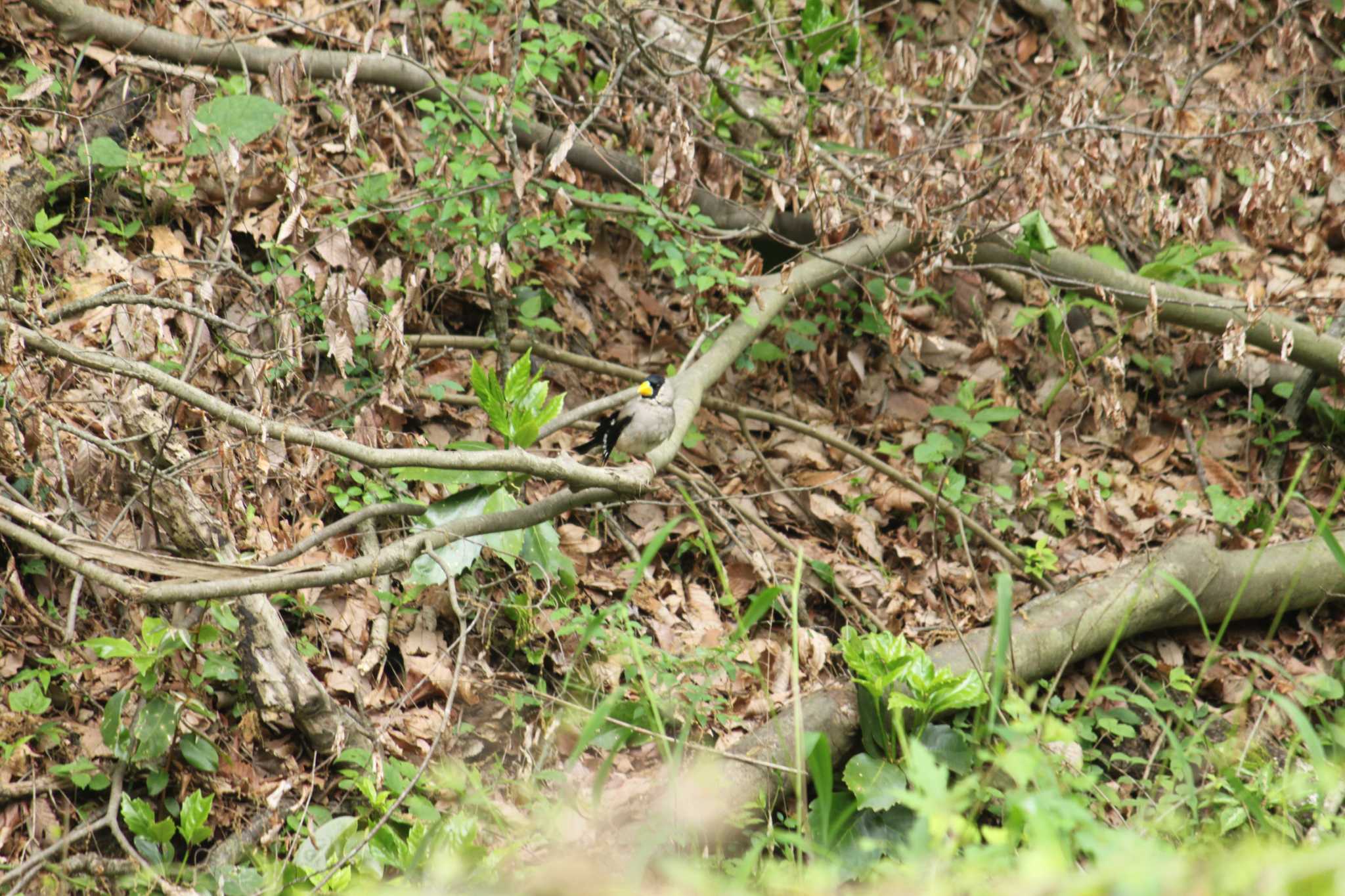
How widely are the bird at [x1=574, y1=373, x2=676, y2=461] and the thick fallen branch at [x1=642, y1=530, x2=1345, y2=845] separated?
50.6 inches

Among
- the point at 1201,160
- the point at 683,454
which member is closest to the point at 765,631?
the point at 683,454

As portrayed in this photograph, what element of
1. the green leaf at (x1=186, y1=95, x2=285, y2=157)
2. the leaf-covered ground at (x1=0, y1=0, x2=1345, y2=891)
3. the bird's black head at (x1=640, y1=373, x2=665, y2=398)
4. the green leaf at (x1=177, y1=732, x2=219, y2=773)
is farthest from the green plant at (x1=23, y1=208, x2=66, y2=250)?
the bird's black head at (x1=640, y1=373, x2=665, y2=398)

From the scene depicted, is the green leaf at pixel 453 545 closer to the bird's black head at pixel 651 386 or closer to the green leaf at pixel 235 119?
the bird's black head at pixel 651 386

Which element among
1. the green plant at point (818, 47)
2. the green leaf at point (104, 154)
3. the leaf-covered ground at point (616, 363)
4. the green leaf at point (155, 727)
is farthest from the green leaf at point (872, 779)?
the green leaf at point (104, 154)

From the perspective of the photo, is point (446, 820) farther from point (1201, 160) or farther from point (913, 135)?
point (1201, 160)

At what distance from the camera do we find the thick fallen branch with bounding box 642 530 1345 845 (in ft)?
11.6

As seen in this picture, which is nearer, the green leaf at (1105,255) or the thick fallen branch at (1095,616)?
the thick fallen branch at (1095,616)

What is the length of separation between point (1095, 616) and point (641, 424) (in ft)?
7.26

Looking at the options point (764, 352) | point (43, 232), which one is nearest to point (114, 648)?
point (43, 232)

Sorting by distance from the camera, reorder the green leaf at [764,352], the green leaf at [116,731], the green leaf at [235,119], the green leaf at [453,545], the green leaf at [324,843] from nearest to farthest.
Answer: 1. the green leaf at [324,843]
2. the green leaf at [116,731]
3. the green leaf at [453,545]
4. the green leaf at [235,119]
5. the green leaf at [764,352]

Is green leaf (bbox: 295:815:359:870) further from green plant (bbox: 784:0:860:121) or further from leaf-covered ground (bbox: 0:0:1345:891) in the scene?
green plant (bbox: 784:0:860:121)

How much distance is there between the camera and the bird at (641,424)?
170 inches

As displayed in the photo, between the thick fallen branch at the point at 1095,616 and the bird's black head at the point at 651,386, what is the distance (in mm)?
1504

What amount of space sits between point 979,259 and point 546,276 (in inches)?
96.7
